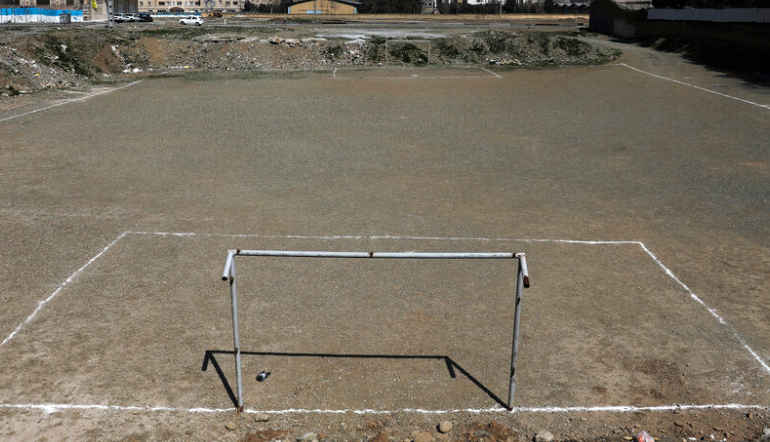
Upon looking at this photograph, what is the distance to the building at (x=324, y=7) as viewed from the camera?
12788cm

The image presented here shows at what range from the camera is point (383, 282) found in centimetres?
1168

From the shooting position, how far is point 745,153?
20922 millimetres

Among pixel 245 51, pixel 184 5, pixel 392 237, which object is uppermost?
pixel 184 5

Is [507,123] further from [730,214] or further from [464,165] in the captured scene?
[730,214]

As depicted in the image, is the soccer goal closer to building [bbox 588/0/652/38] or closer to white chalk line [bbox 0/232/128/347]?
white chalk line [bbox 0/232/128/347]

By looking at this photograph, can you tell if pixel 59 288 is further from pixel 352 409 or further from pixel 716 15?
pixel 716 15

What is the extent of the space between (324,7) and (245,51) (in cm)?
8607

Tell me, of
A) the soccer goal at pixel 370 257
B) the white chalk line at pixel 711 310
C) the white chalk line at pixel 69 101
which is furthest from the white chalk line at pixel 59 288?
the white chalk line at pixel 69 101

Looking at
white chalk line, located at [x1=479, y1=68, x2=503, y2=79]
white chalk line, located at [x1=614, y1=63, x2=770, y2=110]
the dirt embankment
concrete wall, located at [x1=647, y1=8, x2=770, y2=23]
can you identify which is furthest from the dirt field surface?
concrete wall, located at [x1=647, y1=8, x2=770, y2=23]

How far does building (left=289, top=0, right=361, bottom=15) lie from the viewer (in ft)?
420

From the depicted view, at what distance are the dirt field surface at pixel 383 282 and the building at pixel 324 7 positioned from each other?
109898 millimetres

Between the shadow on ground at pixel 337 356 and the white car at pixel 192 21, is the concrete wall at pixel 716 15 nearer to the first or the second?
the shadow on ground at pixel 337 356

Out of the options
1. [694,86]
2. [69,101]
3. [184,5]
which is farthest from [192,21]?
[184,5]

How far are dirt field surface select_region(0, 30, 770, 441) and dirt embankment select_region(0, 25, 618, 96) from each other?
671 inches
